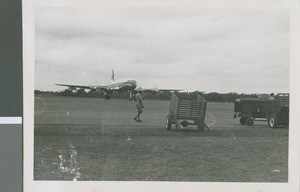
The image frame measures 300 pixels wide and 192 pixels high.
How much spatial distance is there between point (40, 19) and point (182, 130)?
104 cm

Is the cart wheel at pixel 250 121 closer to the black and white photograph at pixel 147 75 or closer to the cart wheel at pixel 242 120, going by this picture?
the cart wheel at pixel 242 120

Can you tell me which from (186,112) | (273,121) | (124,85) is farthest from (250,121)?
(124,85)

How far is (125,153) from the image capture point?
261 centimetres

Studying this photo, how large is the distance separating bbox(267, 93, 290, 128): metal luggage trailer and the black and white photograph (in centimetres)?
1

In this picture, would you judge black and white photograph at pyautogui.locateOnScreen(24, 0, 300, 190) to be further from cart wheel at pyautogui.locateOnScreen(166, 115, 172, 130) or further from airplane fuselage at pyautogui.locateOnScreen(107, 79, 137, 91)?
cart wheel at pyautogui.locateOnScreen(166, 115, 172, 130)

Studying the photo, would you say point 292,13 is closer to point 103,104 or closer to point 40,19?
point 103,104

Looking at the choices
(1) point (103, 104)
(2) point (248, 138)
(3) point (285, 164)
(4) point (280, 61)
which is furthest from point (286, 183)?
(1) point (103, 104)

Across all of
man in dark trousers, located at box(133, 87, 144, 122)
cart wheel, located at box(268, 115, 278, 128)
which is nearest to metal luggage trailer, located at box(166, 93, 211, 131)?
man in dark trousers, located at box(133, 87, 144, 122)

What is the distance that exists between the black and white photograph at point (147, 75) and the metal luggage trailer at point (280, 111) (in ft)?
0.04

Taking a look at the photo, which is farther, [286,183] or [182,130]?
[182,130]

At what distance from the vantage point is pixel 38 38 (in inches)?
101

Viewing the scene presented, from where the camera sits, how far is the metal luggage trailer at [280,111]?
2.66 meters

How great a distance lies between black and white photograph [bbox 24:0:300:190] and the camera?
2.58m

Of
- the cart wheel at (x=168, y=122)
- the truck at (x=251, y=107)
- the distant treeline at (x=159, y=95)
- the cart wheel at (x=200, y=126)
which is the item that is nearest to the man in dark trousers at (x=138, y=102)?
the distant treeline at (x=159, y=95)
